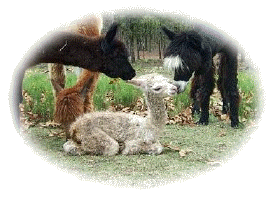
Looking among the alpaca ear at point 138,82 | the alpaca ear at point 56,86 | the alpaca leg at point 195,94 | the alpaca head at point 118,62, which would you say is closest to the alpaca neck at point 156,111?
the alpaca ear at point 138,82

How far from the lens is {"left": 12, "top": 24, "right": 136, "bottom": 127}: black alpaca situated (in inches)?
142

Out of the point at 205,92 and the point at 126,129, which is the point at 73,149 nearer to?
the point at 126,129

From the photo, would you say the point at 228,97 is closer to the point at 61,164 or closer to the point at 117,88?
→ the point at 117,88

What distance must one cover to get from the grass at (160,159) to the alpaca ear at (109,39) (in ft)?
2.31

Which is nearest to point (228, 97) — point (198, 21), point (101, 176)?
point (198, 21)

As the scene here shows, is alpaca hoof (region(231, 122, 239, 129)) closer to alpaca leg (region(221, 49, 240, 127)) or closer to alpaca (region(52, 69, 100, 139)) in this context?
alpaca leg (region(221, 49, 240, 127))

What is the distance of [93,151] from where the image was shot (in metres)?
3.70

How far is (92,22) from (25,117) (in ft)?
2.68

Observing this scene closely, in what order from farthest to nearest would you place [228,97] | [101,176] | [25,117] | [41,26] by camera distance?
[228,97] → [25,117] → [41,26] → [101,176]

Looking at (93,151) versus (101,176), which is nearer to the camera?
(101,176)

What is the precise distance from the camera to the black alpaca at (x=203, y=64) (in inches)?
145

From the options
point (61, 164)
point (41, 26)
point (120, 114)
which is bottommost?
point (61, 164)

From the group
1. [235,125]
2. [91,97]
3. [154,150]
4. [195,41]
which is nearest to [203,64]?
[195,41]

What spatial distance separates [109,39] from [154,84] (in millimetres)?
418
